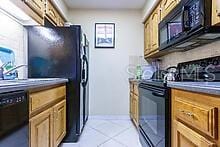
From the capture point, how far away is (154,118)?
248 centimetres

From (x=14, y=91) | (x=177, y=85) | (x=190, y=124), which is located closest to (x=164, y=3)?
(x=177, y=85)

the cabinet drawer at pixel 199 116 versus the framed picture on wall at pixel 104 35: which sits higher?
the framed picture on wall at pixel 104 35

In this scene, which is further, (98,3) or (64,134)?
(98,3)

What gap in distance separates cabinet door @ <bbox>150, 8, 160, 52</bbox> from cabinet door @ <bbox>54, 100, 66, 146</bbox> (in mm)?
1652

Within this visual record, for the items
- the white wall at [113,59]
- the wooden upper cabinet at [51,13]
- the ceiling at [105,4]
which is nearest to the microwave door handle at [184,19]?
the wooden upper cabinet at [51,13]

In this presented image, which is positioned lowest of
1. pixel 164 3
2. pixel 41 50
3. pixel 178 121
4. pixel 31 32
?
pixel 178 121

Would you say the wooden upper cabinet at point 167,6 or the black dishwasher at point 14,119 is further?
the wooden upper cabinet at point 167,6

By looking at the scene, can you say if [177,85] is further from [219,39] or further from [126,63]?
[126,63]

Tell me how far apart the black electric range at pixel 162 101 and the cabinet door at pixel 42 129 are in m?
0.97

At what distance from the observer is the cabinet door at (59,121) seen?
282cm

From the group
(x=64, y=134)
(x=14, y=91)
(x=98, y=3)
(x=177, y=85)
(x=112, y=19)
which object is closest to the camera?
(x=14, y=91)

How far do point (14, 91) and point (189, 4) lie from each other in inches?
60.2

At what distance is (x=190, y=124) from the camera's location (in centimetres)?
153

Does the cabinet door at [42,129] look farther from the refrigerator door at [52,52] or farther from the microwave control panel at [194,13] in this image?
the microwave control panel at [194,13]
